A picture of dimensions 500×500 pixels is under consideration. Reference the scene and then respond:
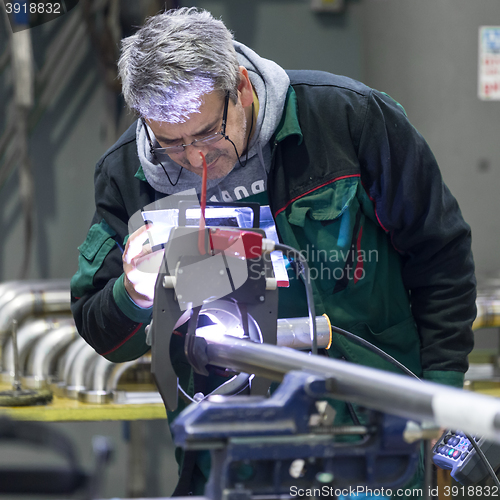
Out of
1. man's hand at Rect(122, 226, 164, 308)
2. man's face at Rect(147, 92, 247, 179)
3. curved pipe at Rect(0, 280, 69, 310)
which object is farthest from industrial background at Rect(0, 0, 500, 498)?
man's hand at Rect(122, 226, 164, 308)

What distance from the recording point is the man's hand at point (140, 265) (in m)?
0.90

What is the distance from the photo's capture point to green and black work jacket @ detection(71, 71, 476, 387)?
1.15 m

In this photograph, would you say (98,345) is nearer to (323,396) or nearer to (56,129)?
(323,396)

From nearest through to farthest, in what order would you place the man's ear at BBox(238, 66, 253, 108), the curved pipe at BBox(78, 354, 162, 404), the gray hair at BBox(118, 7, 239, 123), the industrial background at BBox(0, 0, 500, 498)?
1. the gray hair at BBox(118, 7, 239, 123)
2. the man's ear at BBox(238, 66, 253, 108)
3. the curved pipe at BBox(78, 354, 162, 404)
4. the industrial background at BBox(0, 0, 500, 498)

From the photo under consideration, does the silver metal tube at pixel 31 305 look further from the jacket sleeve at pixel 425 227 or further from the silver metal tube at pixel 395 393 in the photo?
the silver metal tube at pixel 395 393

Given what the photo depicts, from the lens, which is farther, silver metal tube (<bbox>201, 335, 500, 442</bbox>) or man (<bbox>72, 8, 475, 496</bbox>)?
man (<bbox>72, 8, 475, 496</bbox>)

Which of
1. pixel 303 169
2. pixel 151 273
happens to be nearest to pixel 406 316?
pixel 303 169

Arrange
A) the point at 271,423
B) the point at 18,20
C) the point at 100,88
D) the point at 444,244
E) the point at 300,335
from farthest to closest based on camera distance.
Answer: the point at 100,88, the point at 18,20, the point at 444,244, the point at 300,335, the point at 271,423

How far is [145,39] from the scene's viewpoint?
1040 mm

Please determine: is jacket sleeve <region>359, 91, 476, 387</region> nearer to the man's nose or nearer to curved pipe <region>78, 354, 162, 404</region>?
the man's nose

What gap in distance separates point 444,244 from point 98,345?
0.67m

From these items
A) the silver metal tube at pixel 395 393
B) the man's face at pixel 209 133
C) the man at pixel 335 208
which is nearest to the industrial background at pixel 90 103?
the man at pixel 335 208

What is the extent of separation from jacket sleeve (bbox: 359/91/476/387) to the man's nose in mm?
305

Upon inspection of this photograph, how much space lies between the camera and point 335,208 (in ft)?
3.81
